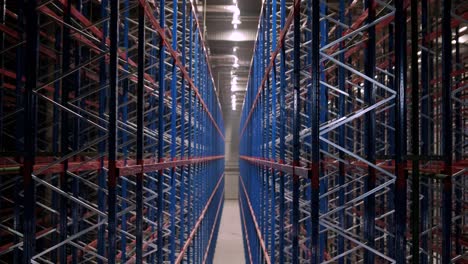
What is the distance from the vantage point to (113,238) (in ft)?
13.9

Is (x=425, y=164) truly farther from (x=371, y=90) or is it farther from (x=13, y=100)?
(x=13, y=100)

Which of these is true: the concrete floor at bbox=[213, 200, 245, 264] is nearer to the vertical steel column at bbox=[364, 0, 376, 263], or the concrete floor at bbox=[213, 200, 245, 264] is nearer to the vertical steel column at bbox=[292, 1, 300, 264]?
the vertical steel column at bbox=[292, 1, 300, 264]

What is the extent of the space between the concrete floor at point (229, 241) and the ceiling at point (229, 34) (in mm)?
8136

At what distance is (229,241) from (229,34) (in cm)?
919

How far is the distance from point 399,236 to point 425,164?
227cm

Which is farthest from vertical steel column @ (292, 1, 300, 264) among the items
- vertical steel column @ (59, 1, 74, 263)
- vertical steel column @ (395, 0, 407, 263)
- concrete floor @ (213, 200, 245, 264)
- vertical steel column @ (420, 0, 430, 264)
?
concrete floor @ (213, 200, 245, 264)

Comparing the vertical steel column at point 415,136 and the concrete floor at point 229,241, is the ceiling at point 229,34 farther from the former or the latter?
the vertical steel column at point 415,136

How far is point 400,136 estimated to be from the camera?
430 cm

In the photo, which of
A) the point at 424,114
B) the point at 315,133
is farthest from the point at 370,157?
the point at 424,114

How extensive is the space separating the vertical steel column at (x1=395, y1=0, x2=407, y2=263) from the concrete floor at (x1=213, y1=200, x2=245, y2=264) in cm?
1313

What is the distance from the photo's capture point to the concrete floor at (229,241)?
57.7 ft

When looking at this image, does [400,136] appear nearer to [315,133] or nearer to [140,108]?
[315,133]

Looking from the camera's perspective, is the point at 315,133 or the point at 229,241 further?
the point at 229,241

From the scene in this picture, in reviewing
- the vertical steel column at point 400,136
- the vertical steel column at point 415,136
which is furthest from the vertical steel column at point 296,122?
the vertical steel column at point 415,136
